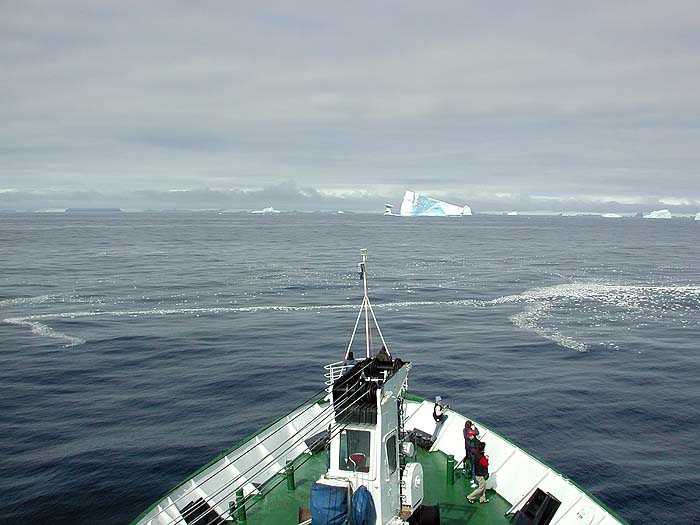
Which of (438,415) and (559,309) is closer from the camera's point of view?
(438,415)

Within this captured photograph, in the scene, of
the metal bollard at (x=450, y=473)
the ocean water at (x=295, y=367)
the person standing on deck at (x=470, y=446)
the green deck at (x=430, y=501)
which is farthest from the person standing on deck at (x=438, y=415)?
the ocean water at (x=295, y=367)

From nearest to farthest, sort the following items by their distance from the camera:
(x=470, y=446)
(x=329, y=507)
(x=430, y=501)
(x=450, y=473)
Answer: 1. (x=329, y=507)
2. (x=430, y=501)
3. (x=470, y=446)
4. (x=450, y=473)

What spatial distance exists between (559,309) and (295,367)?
29.9 metres

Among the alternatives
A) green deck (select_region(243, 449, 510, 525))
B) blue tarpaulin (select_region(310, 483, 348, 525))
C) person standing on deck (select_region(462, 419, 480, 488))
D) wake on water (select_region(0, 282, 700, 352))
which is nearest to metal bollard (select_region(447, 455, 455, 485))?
green deck (select_region(243, 449, 510, 525))

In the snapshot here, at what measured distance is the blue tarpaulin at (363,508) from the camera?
11906mm

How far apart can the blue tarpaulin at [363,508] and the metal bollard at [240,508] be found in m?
4.17

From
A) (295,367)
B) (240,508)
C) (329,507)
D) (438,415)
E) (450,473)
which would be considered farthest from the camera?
(295,367)

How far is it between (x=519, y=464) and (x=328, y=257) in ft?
280

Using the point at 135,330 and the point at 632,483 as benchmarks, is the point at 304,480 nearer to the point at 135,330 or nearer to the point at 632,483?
the point at 632,483

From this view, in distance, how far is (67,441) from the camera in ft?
89.0

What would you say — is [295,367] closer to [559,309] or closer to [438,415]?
[438,415]

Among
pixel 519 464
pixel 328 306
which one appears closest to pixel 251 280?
pixel 328 306

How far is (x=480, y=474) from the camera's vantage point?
1633cm

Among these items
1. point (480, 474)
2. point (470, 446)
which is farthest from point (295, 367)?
point (480, 474)
